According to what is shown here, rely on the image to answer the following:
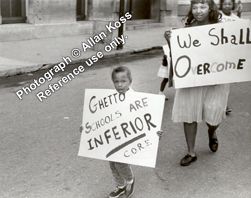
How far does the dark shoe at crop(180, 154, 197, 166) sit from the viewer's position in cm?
456

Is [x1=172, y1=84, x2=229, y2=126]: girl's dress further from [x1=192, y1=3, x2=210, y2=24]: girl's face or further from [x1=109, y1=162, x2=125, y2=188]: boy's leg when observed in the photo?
[x1=109, y1=162, x2=125, y2=188]: boy's leg

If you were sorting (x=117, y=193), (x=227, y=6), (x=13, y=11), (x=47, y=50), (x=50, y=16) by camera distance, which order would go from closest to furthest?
1. (x=117, y=193)
2. (x=227, y=6)
3. (x=47, y=50)
4. (x=13, y=11)
5. (x=50, y=16)

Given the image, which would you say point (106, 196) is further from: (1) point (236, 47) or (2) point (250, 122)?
(2) point (250, 122)

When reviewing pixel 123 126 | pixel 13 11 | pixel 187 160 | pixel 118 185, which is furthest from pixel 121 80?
pixel 13 11

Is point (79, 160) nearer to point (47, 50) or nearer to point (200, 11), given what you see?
point (200, 11)

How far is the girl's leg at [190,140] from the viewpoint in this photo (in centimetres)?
451

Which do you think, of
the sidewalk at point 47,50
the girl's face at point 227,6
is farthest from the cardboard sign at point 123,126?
the sidewalk at point 47,50

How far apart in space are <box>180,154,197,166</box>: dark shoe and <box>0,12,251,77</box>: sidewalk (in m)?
5.17

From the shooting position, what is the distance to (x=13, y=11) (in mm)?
12883

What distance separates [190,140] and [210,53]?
96 cm

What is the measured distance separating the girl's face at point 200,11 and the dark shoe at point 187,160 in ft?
4.80

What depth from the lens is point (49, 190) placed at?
3.86 metres

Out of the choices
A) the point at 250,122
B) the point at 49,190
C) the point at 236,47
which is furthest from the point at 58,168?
the point at 250,122

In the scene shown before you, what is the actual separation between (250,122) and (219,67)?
7.23 ft
